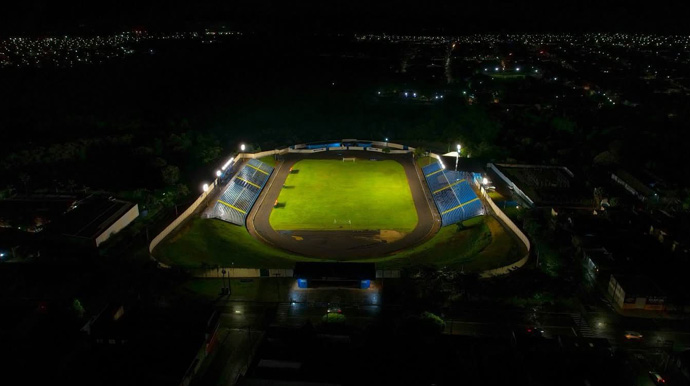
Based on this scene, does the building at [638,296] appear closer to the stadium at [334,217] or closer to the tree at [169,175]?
the stadium at [334,217]

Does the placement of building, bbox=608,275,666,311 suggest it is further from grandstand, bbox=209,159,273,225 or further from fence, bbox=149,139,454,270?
fence, bbox=149,139,454,270

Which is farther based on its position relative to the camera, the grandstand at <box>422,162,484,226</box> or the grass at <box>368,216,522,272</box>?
the grandstand at <box>422,162,484,226</box>

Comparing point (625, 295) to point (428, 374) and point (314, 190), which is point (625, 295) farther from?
point (314, 190)

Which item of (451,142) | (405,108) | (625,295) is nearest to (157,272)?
(625,295)

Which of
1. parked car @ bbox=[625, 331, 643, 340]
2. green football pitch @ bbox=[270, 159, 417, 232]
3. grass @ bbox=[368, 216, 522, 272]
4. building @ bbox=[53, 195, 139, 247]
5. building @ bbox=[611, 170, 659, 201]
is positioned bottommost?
green football pitch @ bbox=[270, 159, 417, 232]

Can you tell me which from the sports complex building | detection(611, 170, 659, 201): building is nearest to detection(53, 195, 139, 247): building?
the sports complex building

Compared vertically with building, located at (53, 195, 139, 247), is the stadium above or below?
below
